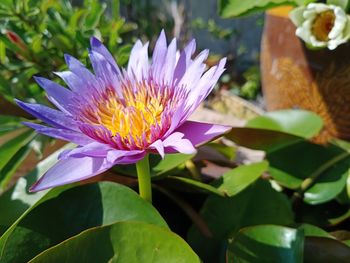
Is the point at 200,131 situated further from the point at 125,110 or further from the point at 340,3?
the point at 340,3

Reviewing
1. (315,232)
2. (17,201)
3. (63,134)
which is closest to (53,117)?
(63,134)

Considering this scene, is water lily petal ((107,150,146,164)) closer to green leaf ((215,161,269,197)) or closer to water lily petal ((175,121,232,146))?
water lily petal ((175,121,232,146))

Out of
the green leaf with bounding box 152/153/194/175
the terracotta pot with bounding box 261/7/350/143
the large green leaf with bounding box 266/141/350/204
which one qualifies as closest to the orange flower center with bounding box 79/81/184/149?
the green leaf with bounding box 152/153/194/175

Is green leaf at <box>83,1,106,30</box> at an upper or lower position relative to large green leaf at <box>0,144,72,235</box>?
upper

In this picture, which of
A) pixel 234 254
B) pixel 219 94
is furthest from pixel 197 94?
pixel 219 94

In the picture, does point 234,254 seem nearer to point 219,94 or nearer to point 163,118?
point 163,118

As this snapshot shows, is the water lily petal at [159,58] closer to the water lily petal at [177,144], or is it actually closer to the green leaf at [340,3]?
the water lily petal at [177,144]

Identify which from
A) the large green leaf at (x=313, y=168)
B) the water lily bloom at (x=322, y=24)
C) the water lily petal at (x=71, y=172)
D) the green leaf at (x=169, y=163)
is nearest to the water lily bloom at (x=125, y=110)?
the water lily petal at (x=71, y=172)
